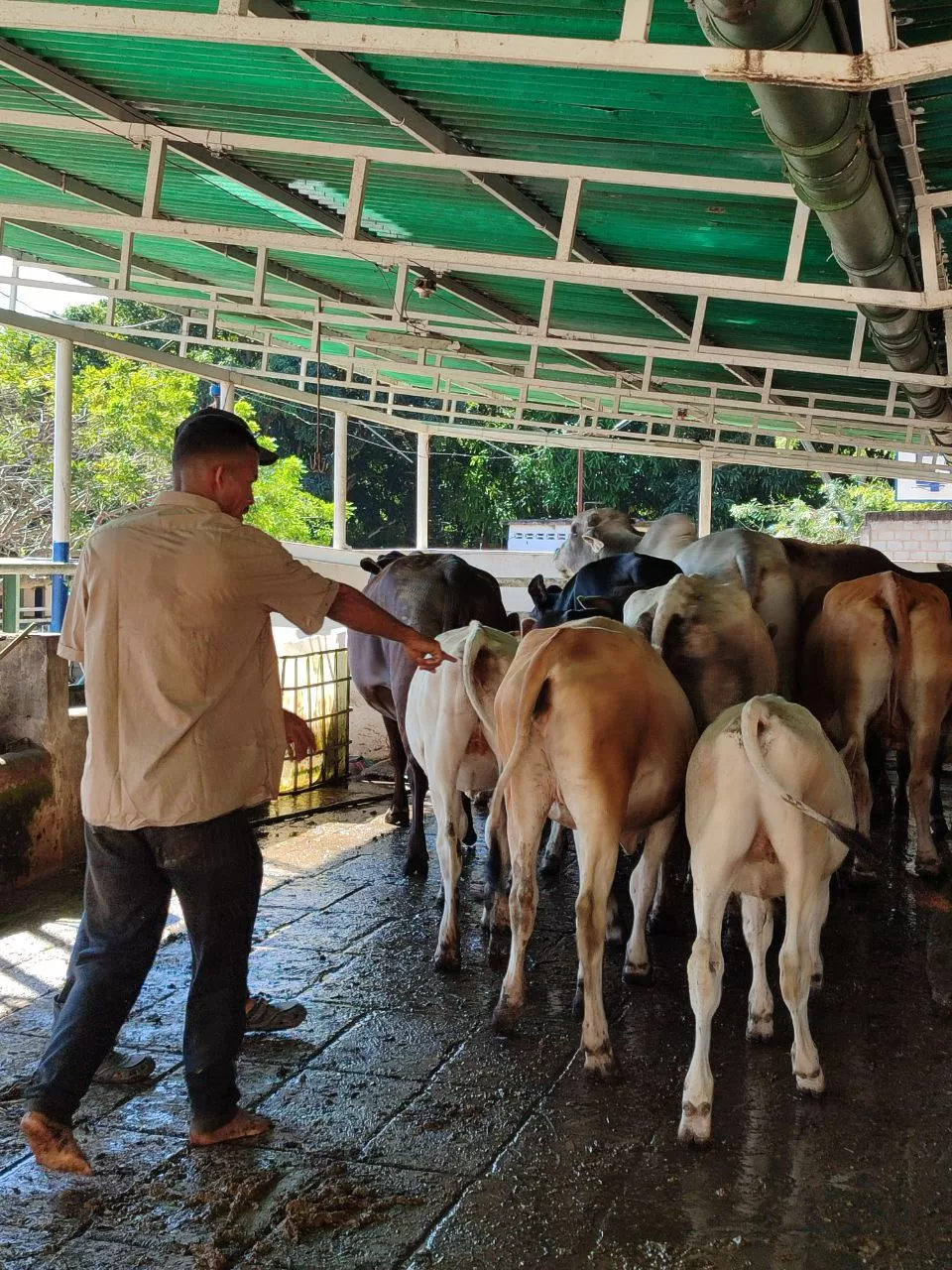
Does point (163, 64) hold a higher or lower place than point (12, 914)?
higher

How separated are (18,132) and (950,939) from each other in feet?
22.9

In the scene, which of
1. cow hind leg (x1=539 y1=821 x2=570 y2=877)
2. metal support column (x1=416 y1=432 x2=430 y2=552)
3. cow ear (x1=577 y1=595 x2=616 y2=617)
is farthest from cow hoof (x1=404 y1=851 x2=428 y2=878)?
metal support column (x1=416 y1=432 x2=430 y2=552)

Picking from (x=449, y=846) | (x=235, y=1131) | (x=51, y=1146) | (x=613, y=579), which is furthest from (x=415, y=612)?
(x=51, y=1146)

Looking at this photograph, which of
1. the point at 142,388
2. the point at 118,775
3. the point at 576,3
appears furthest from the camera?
the point at 142,388

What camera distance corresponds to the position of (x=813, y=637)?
22.6 feet

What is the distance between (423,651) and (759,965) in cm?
179

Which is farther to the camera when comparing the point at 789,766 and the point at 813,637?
the point at 813,637

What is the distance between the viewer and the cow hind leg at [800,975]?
3.97 m

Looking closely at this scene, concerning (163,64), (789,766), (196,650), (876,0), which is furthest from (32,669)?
(876,0)

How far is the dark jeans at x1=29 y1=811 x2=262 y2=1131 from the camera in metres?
3.64

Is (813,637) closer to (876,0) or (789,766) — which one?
(789,766)

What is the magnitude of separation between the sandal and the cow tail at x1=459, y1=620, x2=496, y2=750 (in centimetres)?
129

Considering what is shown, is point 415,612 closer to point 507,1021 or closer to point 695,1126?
point 507,1021

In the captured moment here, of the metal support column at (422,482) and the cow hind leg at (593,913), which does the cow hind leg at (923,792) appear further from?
the metal support column at (422,482)
